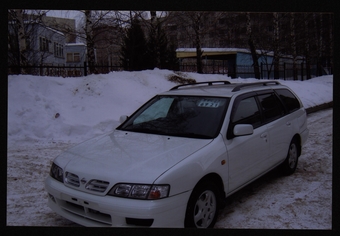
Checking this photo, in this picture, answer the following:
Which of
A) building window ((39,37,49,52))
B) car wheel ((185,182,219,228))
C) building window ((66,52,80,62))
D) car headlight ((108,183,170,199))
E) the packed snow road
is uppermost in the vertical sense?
building window ((39,37,49,52))

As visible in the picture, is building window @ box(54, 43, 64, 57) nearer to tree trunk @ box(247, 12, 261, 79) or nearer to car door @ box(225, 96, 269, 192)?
tree trunk @ box(247, 12, 261, 79)

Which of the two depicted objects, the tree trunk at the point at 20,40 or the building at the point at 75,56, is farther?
the building at the point at 75,56

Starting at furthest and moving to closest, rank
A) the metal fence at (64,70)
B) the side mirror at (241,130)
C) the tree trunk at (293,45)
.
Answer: the metal fence at (64,70) → the tree trunk at (293,45) → the side mirror at (241,130)

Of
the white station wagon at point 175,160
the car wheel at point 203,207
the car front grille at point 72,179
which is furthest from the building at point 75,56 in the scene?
the car wheel at point 203,207

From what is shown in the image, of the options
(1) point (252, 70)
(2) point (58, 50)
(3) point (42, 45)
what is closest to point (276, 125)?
(1) point (252, 70)

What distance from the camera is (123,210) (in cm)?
320

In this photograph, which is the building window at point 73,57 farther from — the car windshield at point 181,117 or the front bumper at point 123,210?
the front bumper at point 123,210

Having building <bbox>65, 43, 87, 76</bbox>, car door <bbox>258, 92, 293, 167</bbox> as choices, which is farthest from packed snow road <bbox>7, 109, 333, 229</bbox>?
building <bbox>65, 43, 87, 76</bbox>

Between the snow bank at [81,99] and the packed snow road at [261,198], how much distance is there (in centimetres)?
119

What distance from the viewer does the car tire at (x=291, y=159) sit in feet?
18.2

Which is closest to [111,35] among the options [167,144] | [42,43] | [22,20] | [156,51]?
[156,51]

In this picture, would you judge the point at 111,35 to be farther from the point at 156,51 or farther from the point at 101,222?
the point at 101,222

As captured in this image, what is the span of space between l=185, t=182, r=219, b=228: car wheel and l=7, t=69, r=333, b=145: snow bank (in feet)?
13.1

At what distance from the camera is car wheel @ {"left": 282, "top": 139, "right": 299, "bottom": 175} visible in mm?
5543
